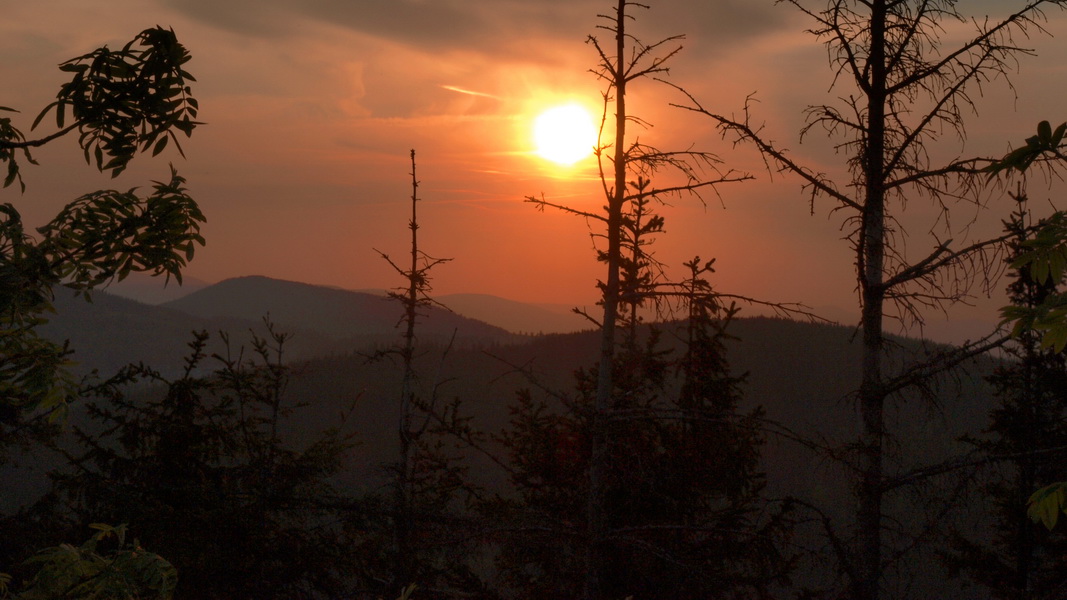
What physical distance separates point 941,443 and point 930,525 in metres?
64.6

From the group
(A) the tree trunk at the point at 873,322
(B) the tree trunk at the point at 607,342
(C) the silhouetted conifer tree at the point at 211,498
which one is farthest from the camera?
(C) the silhouetted conifer tree at the point at 211,498

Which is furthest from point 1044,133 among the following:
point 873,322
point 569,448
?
point 569,448

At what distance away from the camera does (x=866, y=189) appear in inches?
383

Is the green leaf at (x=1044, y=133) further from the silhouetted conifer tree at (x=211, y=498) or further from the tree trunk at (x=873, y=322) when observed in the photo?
the silhouetted conifer tree at (x=211, y=498)

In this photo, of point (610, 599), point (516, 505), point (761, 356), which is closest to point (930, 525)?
point (610, 599)

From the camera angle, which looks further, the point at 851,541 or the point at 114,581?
the point at 851,541

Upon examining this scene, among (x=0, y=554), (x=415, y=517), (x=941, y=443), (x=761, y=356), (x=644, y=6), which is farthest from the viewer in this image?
(x=761, y=356)

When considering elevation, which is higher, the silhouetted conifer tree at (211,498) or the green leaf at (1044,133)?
the green leaf at (1044,133)

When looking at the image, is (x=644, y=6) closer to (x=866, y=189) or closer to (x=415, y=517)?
(x=866, y=189)

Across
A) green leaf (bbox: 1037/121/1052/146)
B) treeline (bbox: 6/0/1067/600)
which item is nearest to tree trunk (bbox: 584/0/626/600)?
→ treeline (bbox: 6/0/1067/600)

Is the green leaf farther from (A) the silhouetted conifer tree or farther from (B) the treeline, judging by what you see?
(A) the silhouetted conifer tree


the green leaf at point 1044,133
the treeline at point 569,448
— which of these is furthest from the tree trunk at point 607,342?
the green leaf at point 1044,133

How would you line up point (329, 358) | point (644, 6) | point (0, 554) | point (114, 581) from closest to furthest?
point (114, 581) → point (644, 6) → point (0, 554) → point (329, 358)

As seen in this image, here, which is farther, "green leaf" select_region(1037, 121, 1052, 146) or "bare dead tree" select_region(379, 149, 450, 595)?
"bare dead tree" select_region(379, 149, 450, 595)
